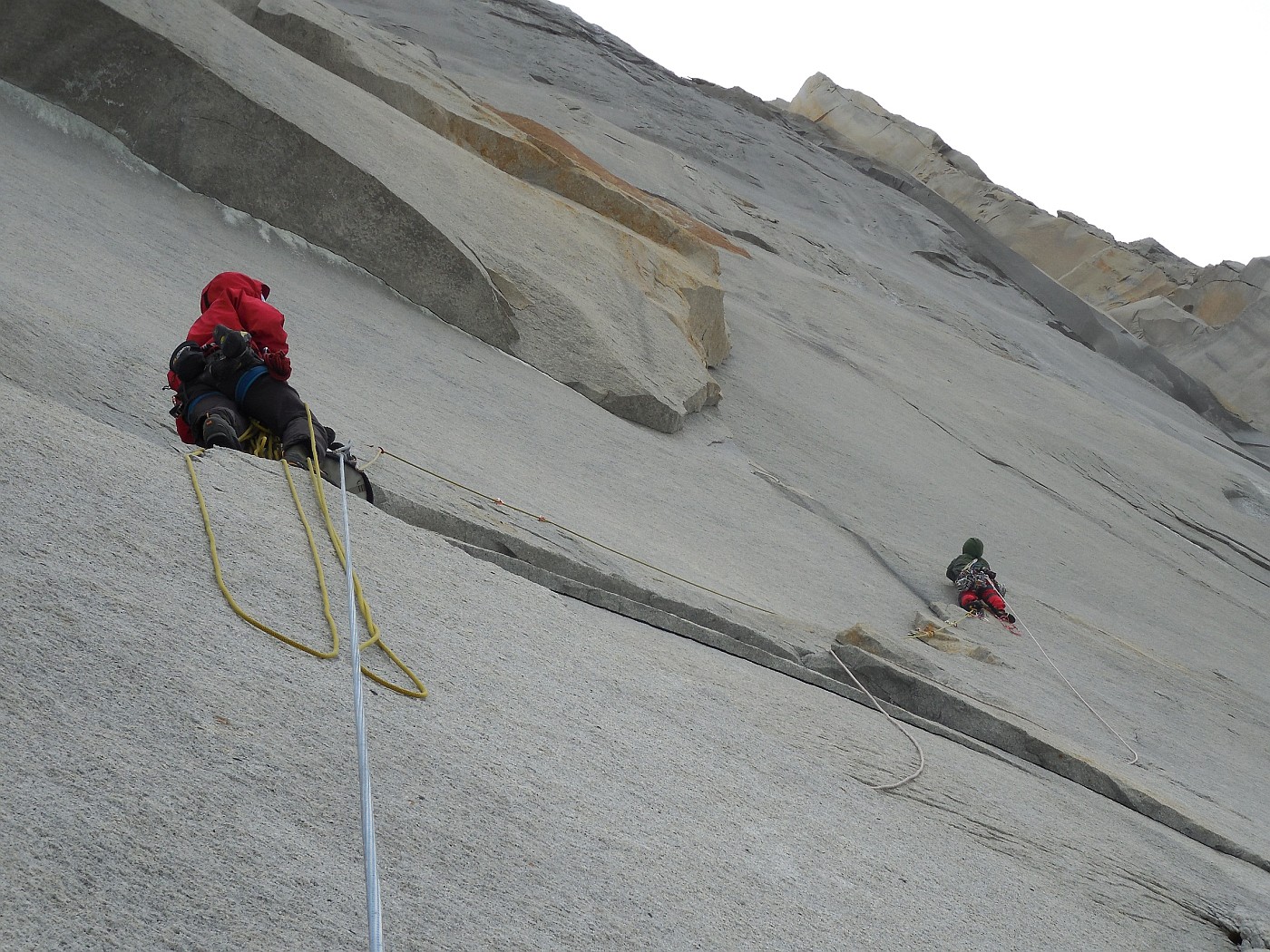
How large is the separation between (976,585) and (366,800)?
6275 millimetres

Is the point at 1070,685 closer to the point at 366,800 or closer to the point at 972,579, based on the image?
the point at 972,579

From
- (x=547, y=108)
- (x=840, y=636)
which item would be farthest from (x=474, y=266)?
(x=547, y=108)

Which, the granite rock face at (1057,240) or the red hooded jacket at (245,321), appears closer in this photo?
the red hooded jacket at (245,321)

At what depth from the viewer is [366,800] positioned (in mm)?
2080

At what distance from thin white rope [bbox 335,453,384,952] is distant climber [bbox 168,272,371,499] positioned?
3.16 ft

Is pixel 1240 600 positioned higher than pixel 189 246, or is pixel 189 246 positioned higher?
Answer: pixel 1240 600

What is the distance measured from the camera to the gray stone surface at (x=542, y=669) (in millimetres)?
2021

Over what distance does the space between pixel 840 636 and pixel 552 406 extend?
3.21 meters

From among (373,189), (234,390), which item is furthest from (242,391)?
(373,189)

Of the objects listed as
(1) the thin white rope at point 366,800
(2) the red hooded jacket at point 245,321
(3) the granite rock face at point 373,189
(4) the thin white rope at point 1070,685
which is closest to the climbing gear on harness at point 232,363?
(2) the red hooded jacket at point 245,321

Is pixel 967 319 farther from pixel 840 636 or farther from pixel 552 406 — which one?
pixel 840 636

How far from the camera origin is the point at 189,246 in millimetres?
7043

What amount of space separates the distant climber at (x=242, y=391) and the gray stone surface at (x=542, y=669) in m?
0.31

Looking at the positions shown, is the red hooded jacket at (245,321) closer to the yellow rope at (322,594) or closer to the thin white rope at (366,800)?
the yellow rope at (322,594)
